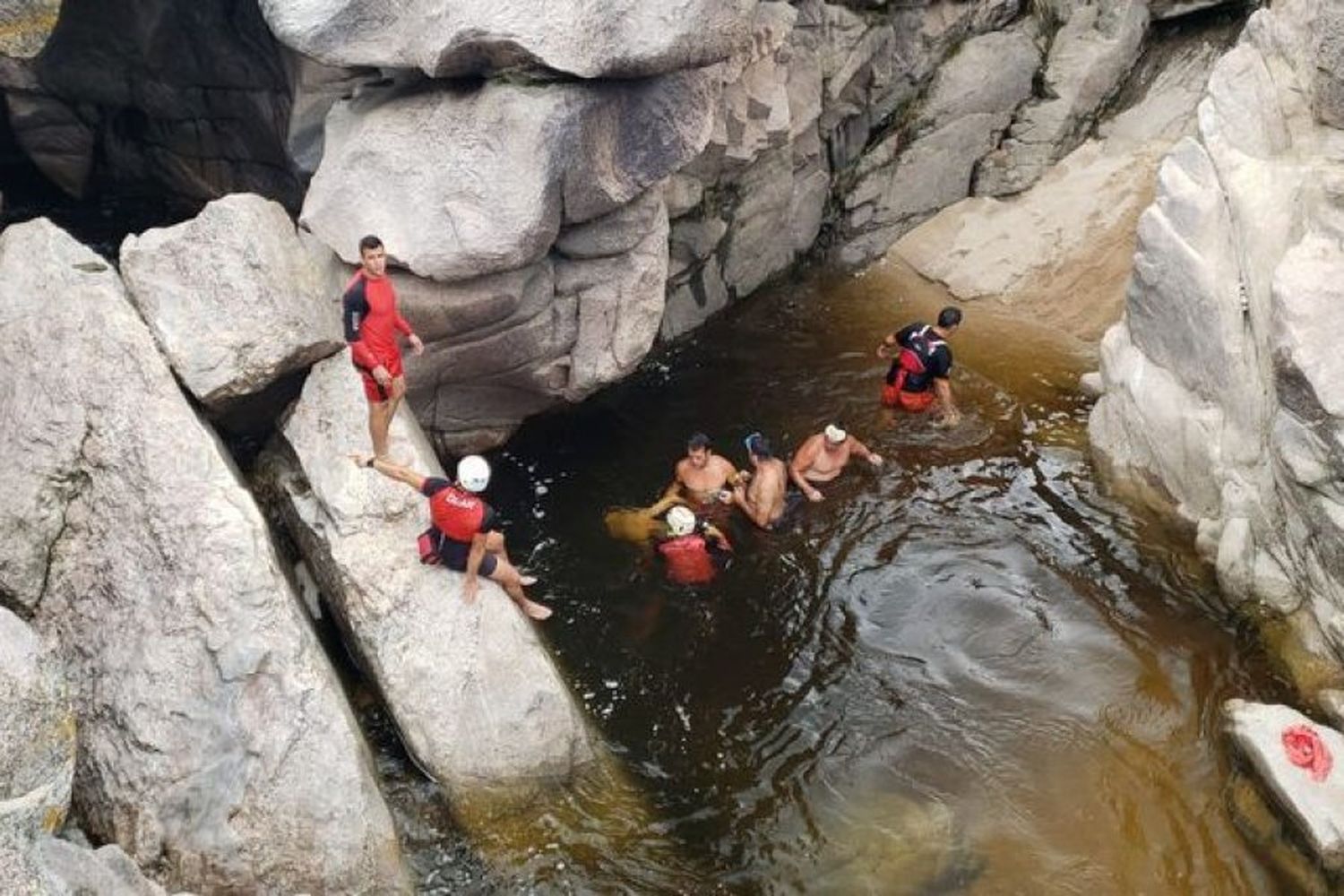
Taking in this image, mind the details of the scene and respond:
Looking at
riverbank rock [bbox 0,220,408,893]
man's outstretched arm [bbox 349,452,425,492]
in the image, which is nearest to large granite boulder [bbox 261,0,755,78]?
riverbank rock [bbox 0,220,408,893]

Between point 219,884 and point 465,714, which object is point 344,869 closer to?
point 219,884

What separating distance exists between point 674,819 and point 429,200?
22.0ft

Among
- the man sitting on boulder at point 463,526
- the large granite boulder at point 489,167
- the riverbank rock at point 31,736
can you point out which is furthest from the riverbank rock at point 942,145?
the riverbank rock at point 31,736

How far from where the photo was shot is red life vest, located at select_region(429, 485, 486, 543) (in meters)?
10.3

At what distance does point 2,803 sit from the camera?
6.89 meters

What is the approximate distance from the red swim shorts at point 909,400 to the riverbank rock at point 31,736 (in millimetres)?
10756

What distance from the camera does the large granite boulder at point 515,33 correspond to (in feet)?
38.5

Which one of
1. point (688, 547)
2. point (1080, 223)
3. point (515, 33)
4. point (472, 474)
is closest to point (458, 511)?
point (472, 474)

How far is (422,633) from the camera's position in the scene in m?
10.4

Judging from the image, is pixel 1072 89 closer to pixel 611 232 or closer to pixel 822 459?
pixel 822 459

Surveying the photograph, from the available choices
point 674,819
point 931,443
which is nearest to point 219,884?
point 674,819

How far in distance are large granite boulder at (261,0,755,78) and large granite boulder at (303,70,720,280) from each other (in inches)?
17.9

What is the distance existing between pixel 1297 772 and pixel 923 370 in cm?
686

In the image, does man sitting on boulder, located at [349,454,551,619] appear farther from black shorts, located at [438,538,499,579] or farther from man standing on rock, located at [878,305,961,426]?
man standing on rock, located at [878,305,961,426]
